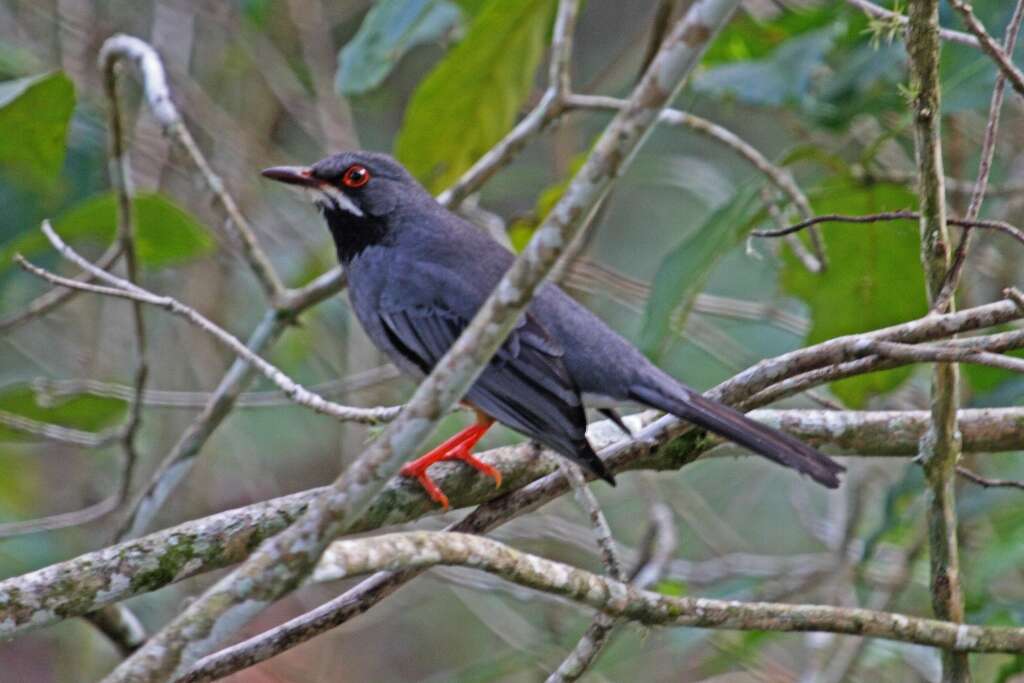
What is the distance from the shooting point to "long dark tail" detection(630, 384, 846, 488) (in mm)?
3529

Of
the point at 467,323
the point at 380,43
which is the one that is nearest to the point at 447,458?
the point at 467,323

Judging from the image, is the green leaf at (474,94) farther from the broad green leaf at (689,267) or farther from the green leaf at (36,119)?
the green leaf at (36,119)

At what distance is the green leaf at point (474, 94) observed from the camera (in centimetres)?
552

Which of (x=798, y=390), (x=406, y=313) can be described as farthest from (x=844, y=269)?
(x=406, y=313)

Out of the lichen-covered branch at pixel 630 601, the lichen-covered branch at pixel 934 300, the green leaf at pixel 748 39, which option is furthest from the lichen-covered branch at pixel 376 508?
the green leaf at pixel 748 39

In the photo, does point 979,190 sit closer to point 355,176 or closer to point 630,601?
point 630,601

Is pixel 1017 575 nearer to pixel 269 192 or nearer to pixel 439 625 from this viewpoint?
pixel 439 625

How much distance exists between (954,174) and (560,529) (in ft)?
9.13

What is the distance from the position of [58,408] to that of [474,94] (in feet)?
7.31

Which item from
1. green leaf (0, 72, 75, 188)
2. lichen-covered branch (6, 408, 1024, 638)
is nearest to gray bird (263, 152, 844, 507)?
lichen-covered branch (6, 408, 1024, 638)

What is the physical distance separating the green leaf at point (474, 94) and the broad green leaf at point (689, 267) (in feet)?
4.19

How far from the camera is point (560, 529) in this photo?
7113 mm

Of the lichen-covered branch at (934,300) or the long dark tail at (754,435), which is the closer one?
the lichen-covered branch at (934,300)

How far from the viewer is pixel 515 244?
6348mm
